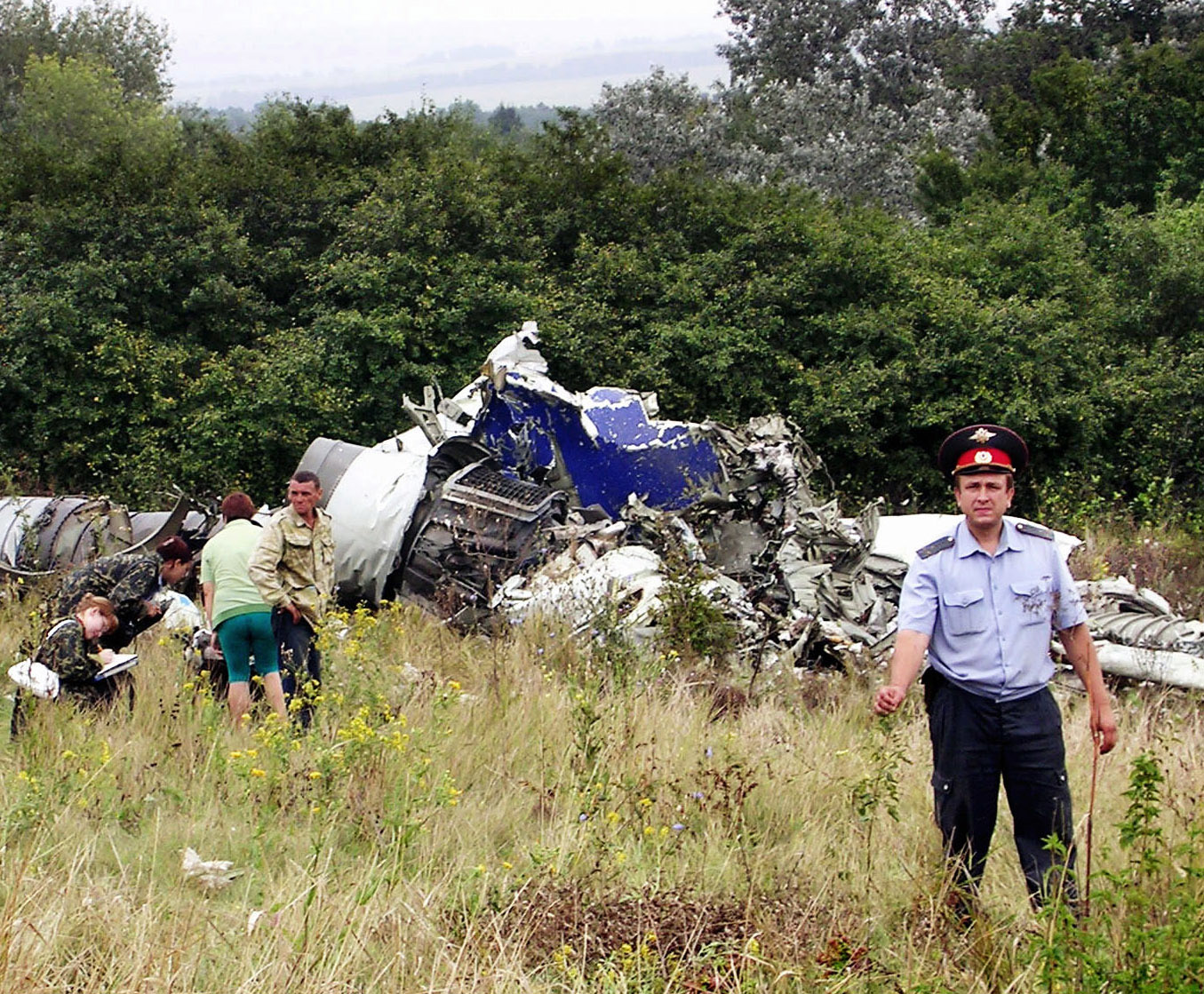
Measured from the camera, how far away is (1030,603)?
3480 mm

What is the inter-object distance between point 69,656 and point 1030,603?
3955mm

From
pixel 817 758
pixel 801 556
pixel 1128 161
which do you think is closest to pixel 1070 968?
pixel 817 758

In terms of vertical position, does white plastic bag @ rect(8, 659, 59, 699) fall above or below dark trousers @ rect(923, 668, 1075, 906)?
below

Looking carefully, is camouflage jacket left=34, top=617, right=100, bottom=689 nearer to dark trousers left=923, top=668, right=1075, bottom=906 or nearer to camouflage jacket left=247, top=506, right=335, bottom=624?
camouflage jacket left=247, top=506, right=335, bottom=624

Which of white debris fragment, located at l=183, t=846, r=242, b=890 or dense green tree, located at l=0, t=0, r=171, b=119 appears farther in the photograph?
dense green tree, located at l=0, t=0, r=171, b=119

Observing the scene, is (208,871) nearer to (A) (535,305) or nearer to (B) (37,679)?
(B) (37,679)

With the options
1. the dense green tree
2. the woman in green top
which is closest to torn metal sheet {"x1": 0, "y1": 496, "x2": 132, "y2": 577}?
the woman in green top

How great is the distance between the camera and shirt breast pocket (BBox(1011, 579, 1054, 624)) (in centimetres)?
348

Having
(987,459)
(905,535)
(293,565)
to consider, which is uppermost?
(987,459)

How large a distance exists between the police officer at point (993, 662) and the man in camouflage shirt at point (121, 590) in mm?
3601

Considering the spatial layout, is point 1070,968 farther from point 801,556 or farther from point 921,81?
point 921,81

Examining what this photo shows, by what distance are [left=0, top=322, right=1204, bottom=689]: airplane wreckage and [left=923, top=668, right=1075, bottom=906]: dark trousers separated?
3.56m

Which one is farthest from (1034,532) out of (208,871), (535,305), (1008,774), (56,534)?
(535,305)

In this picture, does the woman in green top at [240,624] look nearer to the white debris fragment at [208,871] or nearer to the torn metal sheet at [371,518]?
the white debris fragment at [208,871]
